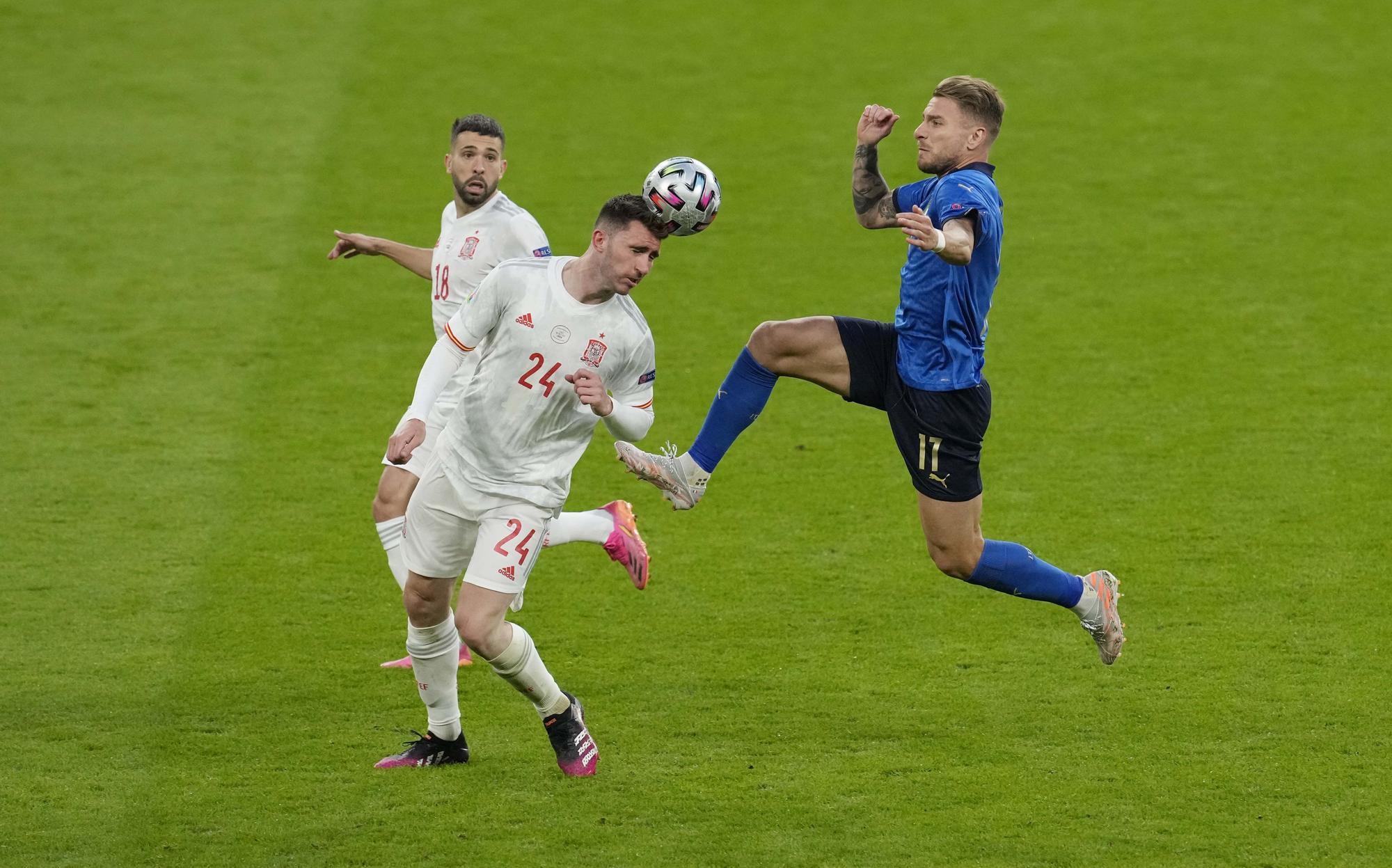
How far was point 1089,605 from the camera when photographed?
22.7 feet

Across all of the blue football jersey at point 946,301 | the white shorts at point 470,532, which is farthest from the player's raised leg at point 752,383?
the white shorts at point 470,532

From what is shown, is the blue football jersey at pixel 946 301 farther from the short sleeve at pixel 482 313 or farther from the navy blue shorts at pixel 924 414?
the short sleeve at pixel 482 313

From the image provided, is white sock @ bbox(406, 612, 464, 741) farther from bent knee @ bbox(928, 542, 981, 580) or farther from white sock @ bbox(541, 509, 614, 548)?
bent knee @ bbox(928, 542, 981, 580)

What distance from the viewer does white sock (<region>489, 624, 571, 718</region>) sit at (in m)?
6.29

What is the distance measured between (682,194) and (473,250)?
67.4 inches

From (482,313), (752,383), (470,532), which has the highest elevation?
(482,313)

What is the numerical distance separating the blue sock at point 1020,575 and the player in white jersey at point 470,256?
163 cm

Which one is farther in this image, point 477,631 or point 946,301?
point 946,301

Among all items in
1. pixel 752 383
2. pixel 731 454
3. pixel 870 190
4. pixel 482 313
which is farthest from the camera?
pixel 731 454

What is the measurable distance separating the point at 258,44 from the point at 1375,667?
13.1m

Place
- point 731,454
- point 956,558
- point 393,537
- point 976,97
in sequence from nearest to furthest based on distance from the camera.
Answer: point 976,97 → point 956,558 → point 393,537 → point 731,454

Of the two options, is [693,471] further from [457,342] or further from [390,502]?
[390,502]

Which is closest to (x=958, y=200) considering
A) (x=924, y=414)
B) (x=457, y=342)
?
(x=924, y=414)

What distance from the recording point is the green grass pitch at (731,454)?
21.1 ft
